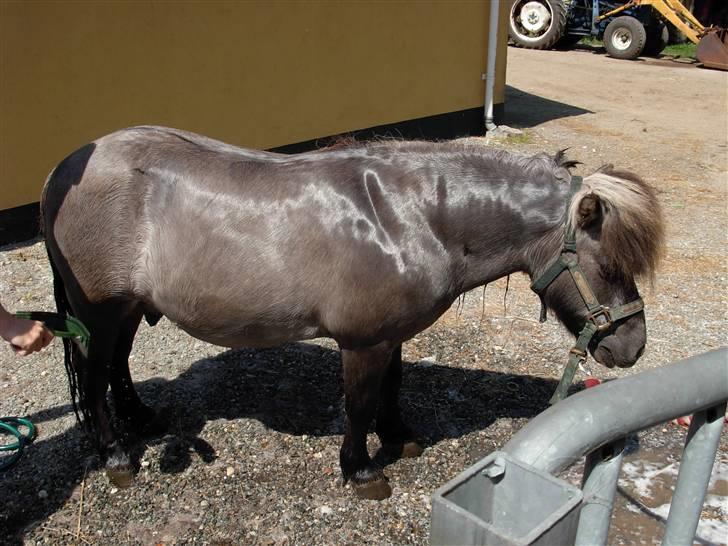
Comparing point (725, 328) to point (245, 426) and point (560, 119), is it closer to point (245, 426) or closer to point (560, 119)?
point (245, 426)

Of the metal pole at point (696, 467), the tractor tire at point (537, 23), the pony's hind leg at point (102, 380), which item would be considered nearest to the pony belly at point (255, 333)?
the pony's hind leg at point (102, 380)

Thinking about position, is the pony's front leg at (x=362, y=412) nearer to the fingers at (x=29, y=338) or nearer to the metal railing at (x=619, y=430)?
the fingers at (x=29, y=338)

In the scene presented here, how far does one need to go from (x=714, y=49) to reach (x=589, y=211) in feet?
57.6

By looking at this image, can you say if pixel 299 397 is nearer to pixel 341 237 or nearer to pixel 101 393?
pixel 101 393

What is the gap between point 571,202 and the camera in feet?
9.25

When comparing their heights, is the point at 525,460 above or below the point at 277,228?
above

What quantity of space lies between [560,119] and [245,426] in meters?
9.50

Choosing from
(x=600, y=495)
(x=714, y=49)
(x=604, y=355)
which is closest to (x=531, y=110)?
(x=714, y=49)

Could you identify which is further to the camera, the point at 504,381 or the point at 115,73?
the point at 115,73


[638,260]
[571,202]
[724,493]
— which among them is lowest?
[724,493]

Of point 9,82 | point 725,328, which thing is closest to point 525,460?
point 725,328

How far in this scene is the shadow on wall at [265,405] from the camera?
11.1 feet

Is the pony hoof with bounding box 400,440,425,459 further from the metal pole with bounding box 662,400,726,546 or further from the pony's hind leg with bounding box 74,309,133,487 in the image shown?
the metal pole with bounding box 662,400,726,546

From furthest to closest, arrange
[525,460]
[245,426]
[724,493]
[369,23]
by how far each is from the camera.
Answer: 1. [369,23]
2. [245,426]
3. [724,493]
4. [525,460]
